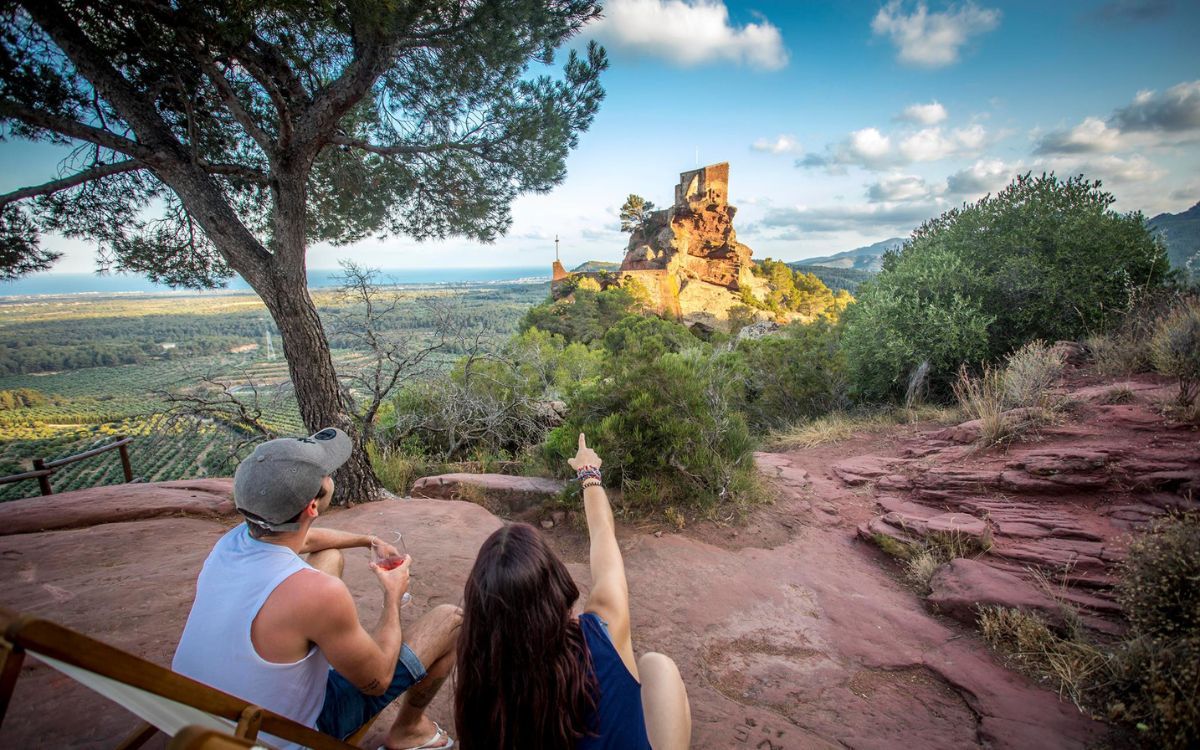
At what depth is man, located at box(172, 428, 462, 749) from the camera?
4.77 feet

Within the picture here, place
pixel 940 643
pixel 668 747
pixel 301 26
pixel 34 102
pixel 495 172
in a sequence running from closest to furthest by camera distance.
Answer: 1. pixel 668 747
2. pixel 940 643
3. pixel 301 26
4. pixel 34 102
5. pixel 495 172

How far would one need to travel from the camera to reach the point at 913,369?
30.1 feet

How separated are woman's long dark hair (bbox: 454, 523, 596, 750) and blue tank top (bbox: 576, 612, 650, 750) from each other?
4 cm

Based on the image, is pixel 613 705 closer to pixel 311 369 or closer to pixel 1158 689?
pixel 1158 689

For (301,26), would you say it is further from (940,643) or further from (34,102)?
(940,643)

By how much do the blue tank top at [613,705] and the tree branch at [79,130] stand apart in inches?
223

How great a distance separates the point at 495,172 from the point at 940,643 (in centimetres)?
632

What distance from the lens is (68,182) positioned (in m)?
4.14

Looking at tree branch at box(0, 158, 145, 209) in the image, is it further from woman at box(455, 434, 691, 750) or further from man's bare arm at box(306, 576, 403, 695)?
woman at box(455, 434, 691, 750)

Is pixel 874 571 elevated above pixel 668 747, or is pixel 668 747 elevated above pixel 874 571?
pixel 668 747

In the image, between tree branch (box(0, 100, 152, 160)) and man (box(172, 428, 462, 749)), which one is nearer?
man (box(172, 428, 462, 749))

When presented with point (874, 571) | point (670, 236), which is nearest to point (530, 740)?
point (874, 571)

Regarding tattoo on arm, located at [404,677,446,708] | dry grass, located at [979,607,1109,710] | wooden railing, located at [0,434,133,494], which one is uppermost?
tattoo on arm, located at [404,677,446,708]

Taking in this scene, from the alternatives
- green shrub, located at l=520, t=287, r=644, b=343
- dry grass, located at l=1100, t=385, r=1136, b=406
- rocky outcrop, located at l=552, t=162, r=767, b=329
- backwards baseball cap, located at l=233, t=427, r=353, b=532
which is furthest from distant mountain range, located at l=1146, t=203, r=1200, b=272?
rocky outcrop, located at l=552, t=162, r=767, b=329
